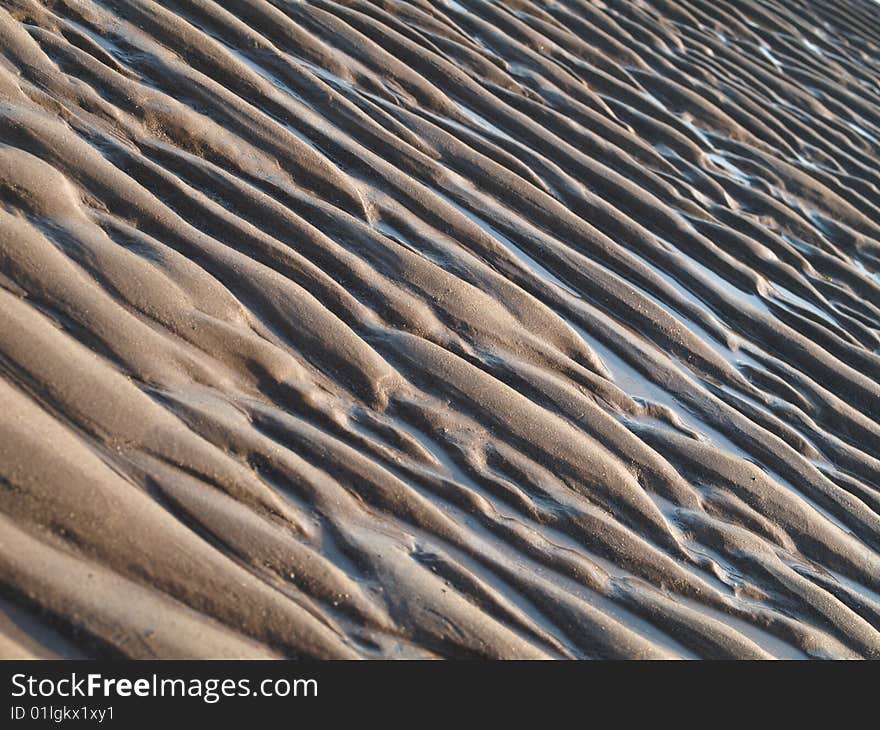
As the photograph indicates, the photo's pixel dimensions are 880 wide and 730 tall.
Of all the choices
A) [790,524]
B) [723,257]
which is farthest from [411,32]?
[790,524]

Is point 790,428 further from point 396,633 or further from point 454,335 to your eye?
point 396,633

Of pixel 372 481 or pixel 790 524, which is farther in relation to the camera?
pixel 790 524

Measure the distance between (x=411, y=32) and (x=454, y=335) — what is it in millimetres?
1576

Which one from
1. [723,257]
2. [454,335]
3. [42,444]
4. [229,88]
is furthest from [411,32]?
[42,444]

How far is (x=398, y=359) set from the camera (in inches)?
86.0

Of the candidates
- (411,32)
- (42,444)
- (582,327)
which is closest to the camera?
(42,444)

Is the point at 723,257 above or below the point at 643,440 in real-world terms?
above

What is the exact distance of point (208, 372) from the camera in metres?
1.90

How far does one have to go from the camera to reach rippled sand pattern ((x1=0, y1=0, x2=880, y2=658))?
163 cm

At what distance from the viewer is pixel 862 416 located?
2.88m

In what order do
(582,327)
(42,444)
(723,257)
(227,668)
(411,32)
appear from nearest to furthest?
(227,668) < (42,444) < (582,327) < (723,257) < (411,32)

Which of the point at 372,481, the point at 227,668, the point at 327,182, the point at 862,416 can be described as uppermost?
the point at 862,416

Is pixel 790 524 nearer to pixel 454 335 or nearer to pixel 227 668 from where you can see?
pixel 454 335

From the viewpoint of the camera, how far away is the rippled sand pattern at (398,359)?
5.34 feet
